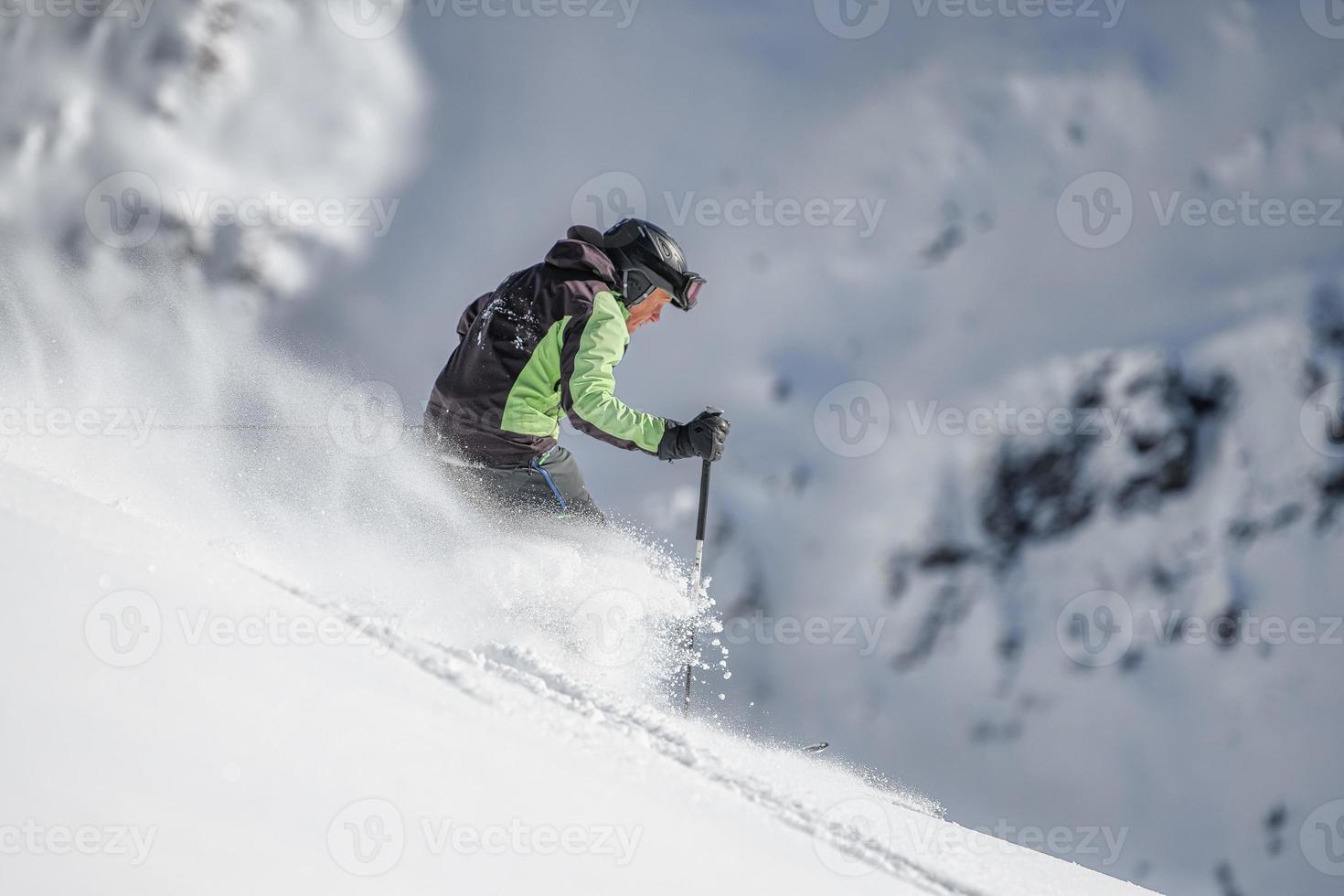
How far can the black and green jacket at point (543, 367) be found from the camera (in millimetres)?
3713

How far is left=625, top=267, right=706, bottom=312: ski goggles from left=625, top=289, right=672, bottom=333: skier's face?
24 mm

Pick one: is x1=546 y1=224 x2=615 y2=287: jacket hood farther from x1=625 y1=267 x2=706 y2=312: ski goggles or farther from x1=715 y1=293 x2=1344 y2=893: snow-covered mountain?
x1=715 y1=293 x2=1344 y2=893: snow-covered mountain

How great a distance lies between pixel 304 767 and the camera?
1333 mm

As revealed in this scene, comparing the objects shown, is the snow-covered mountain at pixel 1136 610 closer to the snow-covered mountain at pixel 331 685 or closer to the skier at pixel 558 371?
the snow-covered mountain at pixel 331 685

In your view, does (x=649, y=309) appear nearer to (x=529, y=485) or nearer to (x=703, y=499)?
(x=529, y=485)

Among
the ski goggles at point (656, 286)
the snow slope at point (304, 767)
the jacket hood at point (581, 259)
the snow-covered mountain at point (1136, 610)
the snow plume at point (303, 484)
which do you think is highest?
the snow-covered mountain at point (1136, 610)

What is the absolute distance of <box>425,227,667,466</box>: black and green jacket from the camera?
3713 mm

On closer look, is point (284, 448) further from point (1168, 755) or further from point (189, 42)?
point (1168, 755)

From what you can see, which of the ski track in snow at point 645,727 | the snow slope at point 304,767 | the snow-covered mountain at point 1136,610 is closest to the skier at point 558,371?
the ski track in snow at point 645,727

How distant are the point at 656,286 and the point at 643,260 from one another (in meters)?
0.14

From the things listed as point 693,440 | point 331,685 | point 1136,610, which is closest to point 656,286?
point 693,440

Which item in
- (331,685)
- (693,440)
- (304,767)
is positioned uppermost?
(693,440)

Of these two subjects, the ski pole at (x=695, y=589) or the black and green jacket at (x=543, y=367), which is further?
the ski pole at (x=695, y=589)

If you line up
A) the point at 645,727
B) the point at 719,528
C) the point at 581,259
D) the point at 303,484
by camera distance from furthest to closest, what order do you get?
the point at 719,528 < the point at 303,484 < the point at 581,259 < the point at 645,727
